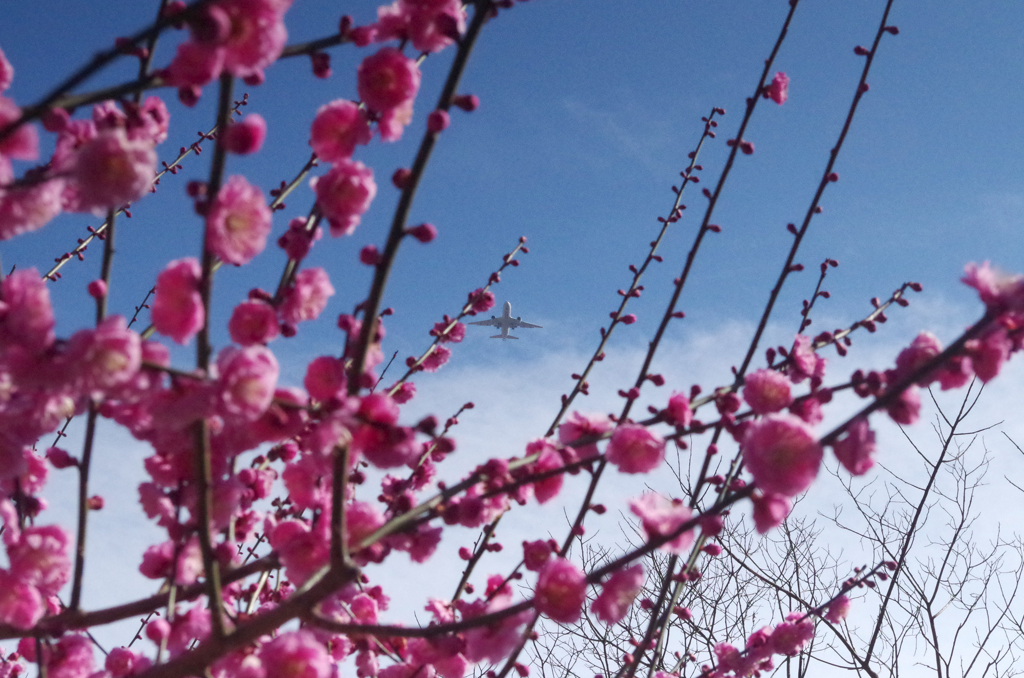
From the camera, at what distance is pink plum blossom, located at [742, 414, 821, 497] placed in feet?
4.43

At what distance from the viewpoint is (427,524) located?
1683 mm

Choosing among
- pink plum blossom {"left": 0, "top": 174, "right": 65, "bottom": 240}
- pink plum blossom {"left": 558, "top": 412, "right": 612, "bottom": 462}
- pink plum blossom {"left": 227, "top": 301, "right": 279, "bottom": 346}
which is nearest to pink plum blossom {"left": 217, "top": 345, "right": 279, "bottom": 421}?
pink plum blossom {"left": 227, "top": 301, "right": 279, "bottom": 346}

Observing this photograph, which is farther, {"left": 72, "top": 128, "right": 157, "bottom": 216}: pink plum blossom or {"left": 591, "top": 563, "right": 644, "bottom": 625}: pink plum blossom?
{"left": 591, "top": 563, "right": 644, "bottom": 625}: pink plum blossom

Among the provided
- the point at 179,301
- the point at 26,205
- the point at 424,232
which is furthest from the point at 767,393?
the point at 26,205

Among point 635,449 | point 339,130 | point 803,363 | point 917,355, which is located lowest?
point 917,355

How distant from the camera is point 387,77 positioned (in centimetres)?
137

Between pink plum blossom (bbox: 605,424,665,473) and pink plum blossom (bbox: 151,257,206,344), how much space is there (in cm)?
94

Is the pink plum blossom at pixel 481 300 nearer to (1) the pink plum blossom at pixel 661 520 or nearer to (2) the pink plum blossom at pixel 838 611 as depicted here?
(1) the pink plum blossom at pixel 661 520

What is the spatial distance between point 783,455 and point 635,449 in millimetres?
376

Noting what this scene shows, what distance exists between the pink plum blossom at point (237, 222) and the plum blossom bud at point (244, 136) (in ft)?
0.24

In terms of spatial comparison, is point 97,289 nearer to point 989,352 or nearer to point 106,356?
point 106,356

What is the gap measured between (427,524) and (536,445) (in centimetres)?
35

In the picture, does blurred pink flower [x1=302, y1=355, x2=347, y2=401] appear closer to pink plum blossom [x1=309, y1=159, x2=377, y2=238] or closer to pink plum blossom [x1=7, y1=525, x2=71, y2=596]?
pink plum blossom [x1=309, y1=159, x2=377, y2=238]

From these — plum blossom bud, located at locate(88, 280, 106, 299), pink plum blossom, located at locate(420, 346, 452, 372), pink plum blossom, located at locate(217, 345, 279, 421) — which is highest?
pink plum blossom, located at locate(420, 346, 452, 372)
